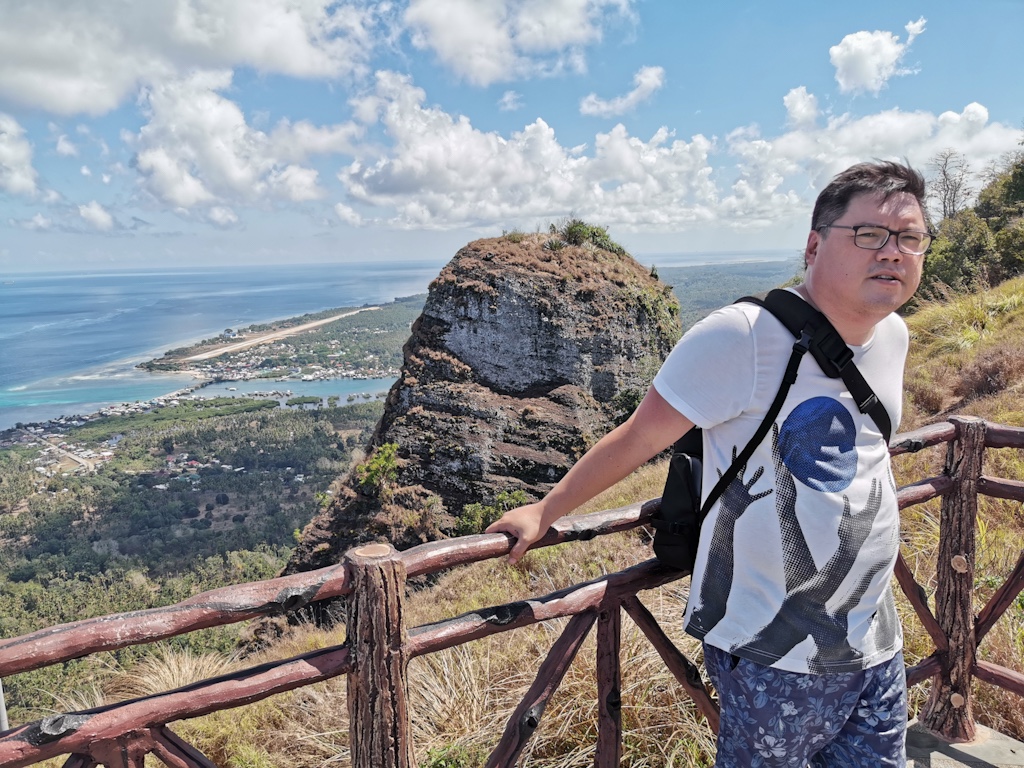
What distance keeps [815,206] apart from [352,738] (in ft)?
5.75

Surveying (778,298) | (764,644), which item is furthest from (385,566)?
(778,298)

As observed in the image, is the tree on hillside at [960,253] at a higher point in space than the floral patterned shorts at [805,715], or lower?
higher

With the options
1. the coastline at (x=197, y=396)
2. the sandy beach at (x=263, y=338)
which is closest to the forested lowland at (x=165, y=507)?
the coastline at (x=197, y=396)

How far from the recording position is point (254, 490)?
60812 millimetres

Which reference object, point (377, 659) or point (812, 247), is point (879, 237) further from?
point (377, 659)

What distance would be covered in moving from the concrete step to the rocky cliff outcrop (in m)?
19.8

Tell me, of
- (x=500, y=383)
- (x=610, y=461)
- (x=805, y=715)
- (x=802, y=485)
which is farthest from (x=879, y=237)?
(x=500, y=383)

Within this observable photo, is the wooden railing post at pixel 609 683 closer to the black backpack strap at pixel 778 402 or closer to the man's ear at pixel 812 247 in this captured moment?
the black backpack strap at pixel 778 402

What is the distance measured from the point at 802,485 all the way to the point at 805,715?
577 millimetres

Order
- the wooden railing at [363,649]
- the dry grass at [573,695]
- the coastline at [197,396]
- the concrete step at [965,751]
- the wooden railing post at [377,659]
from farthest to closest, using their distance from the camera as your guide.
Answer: the coastline at [197,396] < the dry grass at [573,695] < the concrete step at [965,751] < the wooden railing post at [377,659] < the wooden railing at [363,649]

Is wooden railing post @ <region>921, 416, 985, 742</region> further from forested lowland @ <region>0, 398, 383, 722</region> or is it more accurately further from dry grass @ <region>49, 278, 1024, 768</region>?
forested lowland @ <region>0, 398, 383, 722</region>

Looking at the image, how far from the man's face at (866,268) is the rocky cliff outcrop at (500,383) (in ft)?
69.4

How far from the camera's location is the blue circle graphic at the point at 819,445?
4.54 feet

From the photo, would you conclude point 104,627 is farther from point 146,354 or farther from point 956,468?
point 146,354
